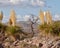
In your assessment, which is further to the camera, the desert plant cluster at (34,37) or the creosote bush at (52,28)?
the creosote bush at (52,28)

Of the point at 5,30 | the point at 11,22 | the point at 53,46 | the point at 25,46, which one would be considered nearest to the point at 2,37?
the point at 5,30

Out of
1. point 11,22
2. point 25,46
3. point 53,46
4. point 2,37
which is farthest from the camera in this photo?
point 11,22

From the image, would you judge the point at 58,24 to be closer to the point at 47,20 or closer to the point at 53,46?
the point at 47,20

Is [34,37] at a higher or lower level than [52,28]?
lower

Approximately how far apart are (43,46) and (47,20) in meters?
9.55

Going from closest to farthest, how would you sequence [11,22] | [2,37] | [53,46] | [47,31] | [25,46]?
[53,46], [25,46], [47,31], [2,37], [11,22]

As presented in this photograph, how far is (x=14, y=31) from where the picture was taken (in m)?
31.0

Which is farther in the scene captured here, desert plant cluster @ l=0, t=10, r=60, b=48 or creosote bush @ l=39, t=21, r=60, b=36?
creosote bush @ l=39, t=21, r=60, b=36

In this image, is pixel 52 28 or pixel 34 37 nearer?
pixel 52 28

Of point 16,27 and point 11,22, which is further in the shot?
point 11,22

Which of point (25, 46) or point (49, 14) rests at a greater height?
point (49, 14)

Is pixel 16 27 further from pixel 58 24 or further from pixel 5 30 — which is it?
pixel 58 24

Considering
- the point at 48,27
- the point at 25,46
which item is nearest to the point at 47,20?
the point at 48,27

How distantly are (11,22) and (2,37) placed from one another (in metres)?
3.57
